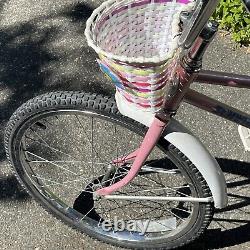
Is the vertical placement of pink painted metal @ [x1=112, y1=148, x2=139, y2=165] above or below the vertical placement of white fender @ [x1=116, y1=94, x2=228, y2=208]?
below

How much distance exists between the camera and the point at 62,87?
111 inches

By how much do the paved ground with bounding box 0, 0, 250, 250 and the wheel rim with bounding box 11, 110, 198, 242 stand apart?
134 mm

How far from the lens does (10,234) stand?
7.55 ft

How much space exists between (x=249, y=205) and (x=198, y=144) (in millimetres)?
819

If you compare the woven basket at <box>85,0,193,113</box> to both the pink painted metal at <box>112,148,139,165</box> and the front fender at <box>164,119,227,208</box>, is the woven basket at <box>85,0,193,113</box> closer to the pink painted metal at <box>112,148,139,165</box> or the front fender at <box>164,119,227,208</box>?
the front fender at <box>164,119,227,208</box>

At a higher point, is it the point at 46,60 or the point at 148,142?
the point at 148,142

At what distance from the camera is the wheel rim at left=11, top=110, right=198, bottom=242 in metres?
2.07

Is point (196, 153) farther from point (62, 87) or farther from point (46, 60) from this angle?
point (46, 60)

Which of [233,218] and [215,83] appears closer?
[215,83]

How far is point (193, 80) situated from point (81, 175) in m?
1.14

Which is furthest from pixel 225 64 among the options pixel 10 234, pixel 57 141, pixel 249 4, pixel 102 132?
pixel 249 4

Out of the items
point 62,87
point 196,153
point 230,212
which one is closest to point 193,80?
point 196,153

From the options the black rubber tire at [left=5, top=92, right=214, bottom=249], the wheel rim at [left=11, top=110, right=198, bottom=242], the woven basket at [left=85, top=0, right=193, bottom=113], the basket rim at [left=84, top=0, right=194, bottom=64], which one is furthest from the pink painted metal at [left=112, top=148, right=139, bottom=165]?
the basket rim at [left=84, top=0, right=194, bottom=64]

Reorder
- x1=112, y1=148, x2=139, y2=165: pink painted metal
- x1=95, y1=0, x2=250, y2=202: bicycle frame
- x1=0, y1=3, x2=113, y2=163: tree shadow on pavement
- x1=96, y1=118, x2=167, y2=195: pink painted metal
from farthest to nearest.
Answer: x1=0, y1=3, x2=113, y2=163: tree shadow on pavement < x1=112, y1=148, x2=139, y2=165: pink painted metal < x1=96, y1=118, x2=167, y2=195: pink painted metal < x1=95, y1=0, x2=250, y2=202: bicycle frame
